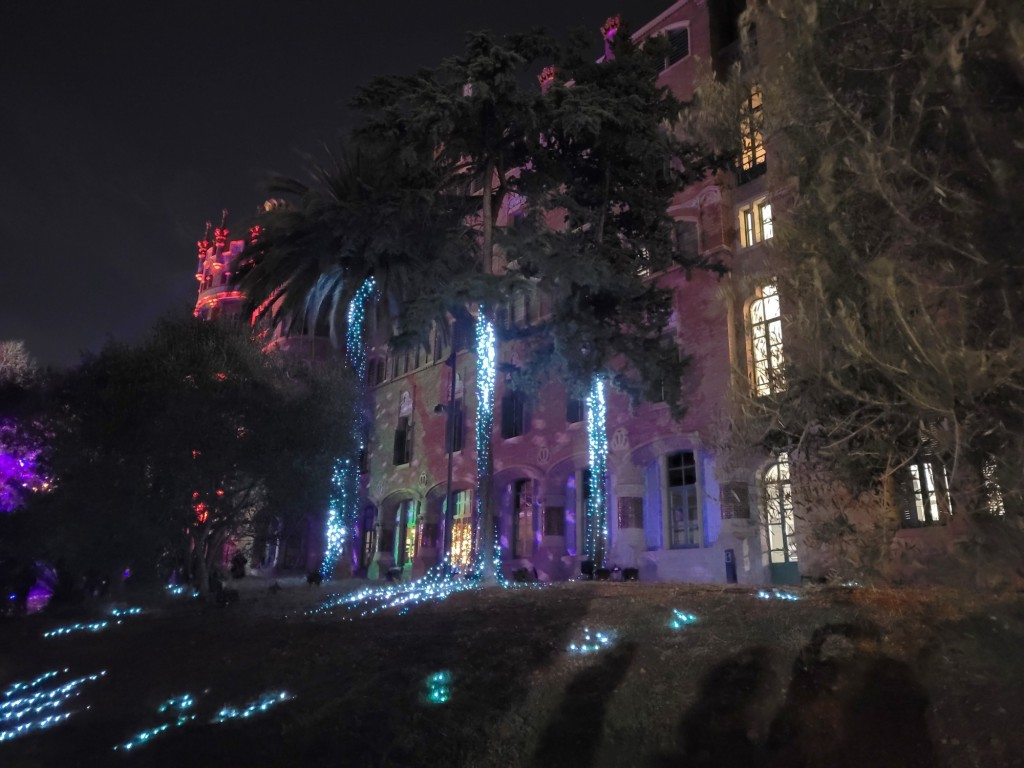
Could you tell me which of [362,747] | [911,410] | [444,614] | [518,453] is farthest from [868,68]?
[518,453]

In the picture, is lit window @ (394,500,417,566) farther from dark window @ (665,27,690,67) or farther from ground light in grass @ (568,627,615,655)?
ground light in grass @ (568,627,615,655)

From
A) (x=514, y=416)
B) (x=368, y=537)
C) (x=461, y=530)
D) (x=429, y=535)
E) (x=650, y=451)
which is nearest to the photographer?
(x=650, y=451)


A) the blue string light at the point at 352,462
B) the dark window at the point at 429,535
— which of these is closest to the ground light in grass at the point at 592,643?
the blue string light at the point at 352,462

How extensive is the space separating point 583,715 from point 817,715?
6.62 ft

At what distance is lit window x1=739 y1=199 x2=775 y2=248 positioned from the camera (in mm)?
20094

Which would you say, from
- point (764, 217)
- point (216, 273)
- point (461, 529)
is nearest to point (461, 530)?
point (461, 529)

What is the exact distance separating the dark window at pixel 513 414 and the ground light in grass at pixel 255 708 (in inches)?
651

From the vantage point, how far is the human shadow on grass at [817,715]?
541cm

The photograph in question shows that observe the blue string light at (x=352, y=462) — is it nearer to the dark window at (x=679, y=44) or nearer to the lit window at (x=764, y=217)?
the dark window at (x=679, y=44)

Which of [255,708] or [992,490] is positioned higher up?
[992,490]

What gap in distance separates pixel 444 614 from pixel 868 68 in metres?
9.21

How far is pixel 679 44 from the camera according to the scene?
77.8 ft

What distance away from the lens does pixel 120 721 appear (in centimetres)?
921

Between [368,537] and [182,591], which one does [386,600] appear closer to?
[182,591]
